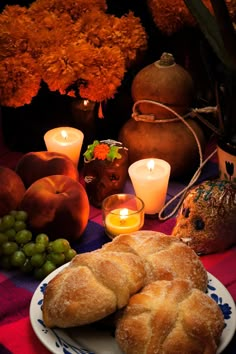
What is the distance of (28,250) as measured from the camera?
100 cm

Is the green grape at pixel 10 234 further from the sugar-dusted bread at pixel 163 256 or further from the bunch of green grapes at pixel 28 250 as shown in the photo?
the sugar-dusted bread at pixel 163 256

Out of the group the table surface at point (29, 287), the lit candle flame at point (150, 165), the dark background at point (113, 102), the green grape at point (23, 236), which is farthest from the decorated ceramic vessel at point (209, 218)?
the dark background at point (113, 102)

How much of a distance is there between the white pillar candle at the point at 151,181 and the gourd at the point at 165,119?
88 mm

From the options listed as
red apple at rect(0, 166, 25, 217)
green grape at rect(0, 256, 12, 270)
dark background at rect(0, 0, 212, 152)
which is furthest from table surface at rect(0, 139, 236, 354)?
dark background at rect(0, 0, 212, 152)

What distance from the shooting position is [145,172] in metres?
1.20

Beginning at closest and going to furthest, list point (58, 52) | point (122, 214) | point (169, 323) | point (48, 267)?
point (169, 323) → point (48, 267) → point (122, 214) → point (58, 52)

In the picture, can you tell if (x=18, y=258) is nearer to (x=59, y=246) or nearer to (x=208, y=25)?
(x=59, y=246)

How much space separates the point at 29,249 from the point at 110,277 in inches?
9.4

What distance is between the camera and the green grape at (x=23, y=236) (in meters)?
1.01

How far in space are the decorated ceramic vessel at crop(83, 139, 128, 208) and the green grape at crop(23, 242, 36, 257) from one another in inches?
9.5

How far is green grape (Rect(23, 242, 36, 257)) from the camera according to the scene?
1001 mm

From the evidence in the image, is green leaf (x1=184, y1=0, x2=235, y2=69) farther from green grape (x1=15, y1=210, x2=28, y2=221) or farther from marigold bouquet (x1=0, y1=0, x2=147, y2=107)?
green grape (x1=15, y1=210, x2=28, y2=221)

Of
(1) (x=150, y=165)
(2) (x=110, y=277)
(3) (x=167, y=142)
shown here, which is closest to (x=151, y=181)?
(1) (x=150, y=165)

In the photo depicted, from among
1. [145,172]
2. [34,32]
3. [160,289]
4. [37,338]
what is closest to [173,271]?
[160,289]
